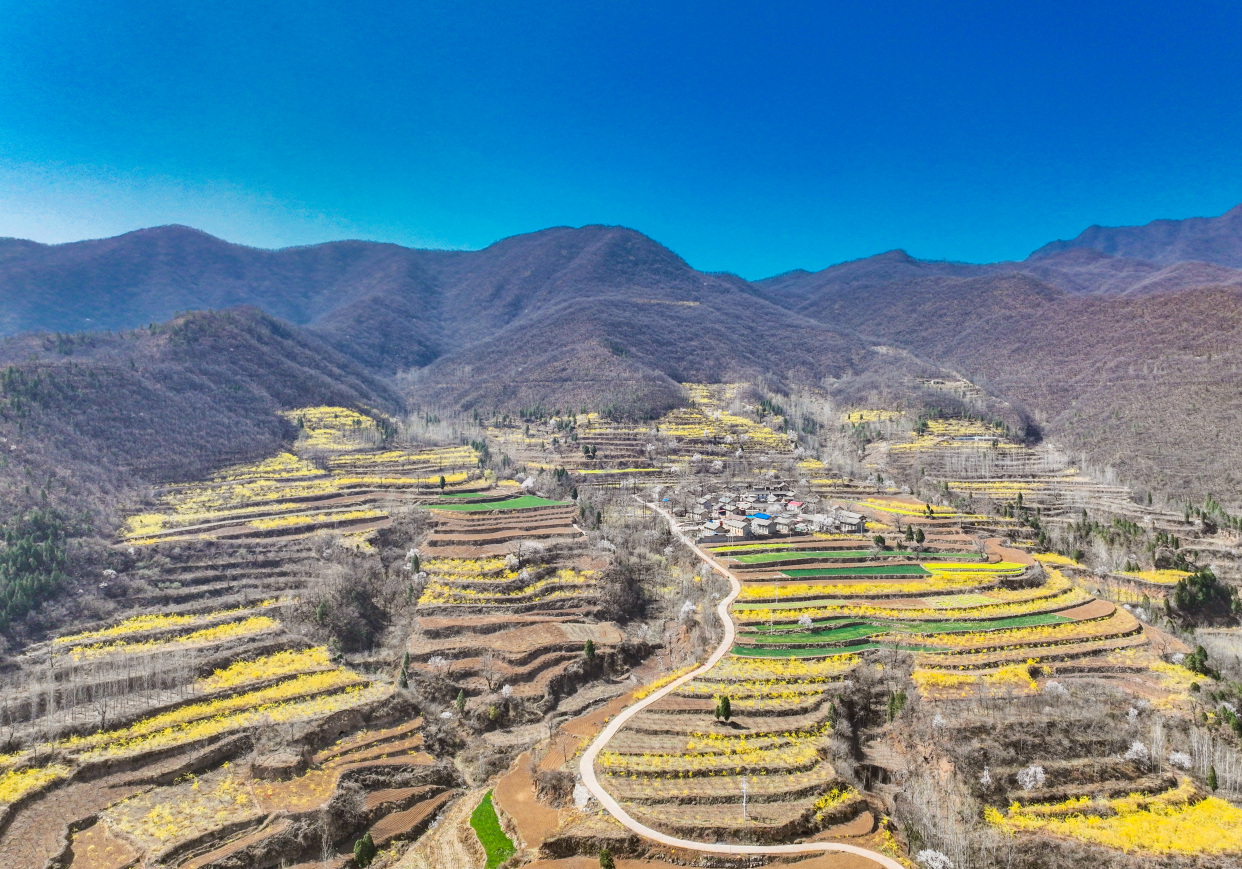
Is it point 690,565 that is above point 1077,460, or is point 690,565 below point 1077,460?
below

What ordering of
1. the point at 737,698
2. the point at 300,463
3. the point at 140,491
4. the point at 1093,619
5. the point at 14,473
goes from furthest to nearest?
the point at 300,463 → the point at 140,491 → the point at 14,473 → the point at 1093,619 → the point at 737,698

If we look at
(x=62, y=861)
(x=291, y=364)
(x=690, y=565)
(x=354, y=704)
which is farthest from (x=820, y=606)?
(x=291, y=364)

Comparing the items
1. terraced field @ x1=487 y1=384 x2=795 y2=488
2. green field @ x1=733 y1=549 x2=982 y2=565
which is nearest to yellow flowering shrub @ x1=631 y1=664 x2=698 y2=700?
green field @ x1=733 y1=549 x2=982 y2=565

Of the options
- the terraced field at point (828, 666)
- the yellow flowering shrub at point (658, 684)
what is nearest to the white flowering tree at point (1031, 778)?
Answer: the terraced field at point (828, 666)

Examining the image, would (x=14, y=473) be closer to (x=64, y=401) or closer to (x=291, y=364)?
(x=64, y=401)

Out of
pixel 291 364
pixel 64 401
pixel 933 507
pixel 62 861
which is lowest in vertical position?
pixel 62 861

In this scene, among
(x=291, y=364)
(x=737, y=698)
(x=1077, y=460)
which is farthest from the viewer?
(x=291, y=364)
